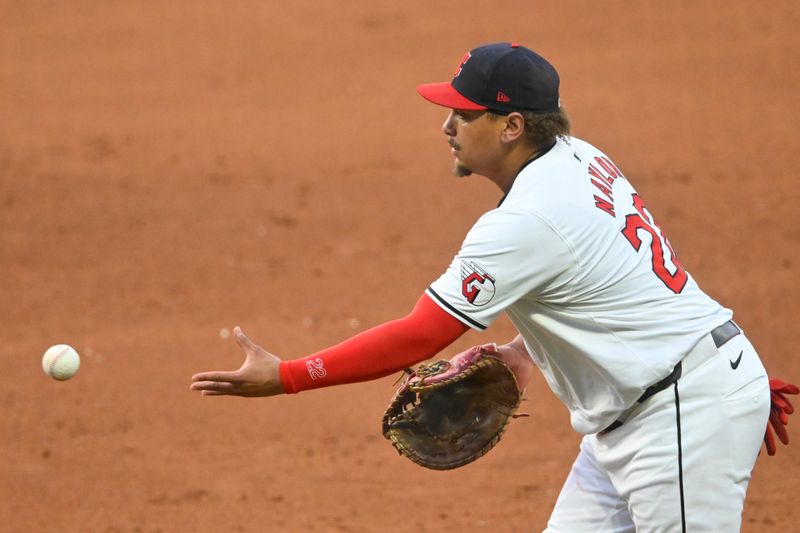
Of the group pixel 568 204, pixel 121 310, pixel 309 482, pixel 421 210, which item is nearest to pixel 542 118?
pixel 568 204

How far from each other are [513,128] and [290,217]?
6699 millimetres

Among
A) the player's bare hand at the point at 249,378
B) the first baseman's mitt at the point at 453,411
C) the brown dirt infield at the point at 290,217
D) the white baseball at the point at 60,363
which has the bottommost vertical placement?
the brown dirt infield at the point at 290,217

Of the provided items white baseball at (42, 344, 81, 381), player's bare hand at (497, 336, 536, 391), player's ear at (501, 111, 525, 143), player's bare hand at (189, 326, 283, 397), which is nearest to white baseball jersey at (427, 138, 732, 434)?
player's ear at (501, 111, 525, 143)

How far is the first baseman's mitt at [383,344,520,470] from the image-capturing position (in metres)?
4.24

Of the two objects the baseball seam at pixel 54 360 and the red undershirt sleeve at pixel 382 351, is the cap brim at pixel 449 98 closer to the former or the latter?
the red undershirt sleeve at pixel 382 351

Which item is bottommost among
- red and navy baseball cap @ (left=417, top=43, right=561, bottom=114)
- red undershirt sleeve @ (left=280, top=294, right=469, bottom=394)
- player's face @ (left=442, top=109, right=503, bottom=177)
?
red undershirt sleeve @ (left=280, top=294, right=469, bottom=394)

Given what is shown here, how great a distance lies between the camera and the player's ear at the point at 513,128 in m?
3.82

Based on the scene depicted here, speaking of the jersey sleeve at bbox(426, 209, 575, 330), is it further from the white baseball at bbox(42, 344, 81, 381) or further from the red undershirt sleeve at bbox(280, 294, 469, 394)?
the white baseball at bbox(42, 344, 81, 381)

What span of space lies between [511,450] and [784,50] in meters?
9.02

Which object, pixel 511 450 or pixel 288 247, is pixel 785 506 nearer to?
pixel 511 450

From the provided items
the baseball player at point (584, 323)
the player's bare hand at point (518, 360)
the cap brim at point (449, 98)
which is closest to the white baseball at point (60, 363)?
the baseball player at point (584, 323)

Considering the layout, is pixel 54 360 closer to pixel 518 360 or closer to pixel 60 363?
pixel 60 363

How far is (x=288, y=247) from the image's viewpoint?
984 centimetres

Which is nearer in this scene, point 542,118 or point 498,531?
point 542,118
